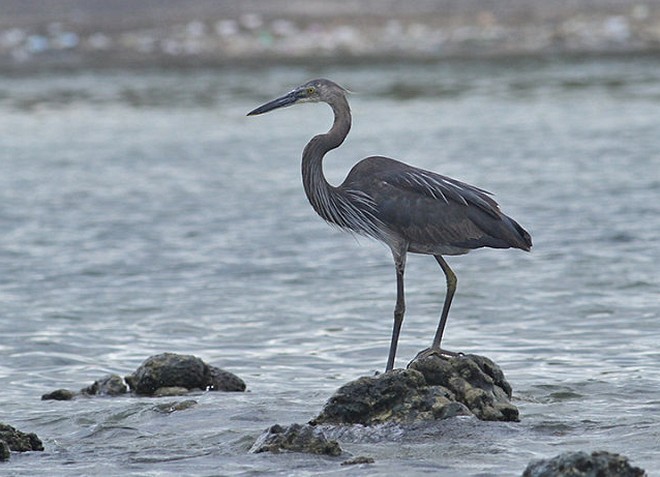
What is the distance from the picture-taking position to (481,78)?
1510 inches

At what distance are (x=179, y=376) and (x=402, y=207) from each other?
182 cm

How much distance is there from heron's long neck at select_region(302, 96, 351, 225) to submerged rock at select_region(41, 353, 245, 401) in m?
1.31

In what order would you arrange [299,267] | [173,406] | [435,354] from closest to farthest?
1. [435,354]
2. [173,406]
3. [299,267]

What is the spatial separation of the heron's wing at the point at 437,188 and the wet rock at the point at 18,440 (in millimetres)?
2942

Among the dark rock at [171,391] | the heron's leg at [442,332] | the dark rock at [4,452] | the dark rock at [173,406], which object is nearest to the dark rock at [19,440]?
the dark rock at [4,452]

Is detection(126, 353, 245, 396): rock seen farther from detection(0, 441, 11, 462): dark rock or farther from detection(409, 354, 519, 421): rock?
detection(0, 441, 11, 462): dark rock

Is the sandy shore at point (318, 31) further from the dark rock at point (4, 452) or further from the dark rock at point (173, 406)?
the dark rock at point (4, 452)

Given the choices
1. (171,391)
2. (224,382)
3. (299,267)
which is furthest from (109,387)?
(299,267)

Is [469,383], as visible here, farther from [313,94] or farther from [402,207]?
[313,94]

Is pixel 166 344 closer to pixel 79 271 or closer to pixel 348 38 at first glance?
pixel 79 271

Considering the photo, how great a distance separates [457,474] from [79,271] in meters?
8.60

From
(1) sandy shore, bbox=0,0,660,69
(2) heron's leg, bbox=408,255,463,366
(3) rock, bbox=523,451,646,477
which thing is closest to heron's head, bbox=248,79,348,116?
(2) heron's leg, bbox=408,255,463,366

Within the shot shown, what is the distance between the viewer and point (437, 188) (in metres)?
9.47

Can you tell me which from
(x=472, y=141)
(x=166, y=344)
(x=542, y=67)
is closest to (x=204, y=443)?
(x=166, y=344)
